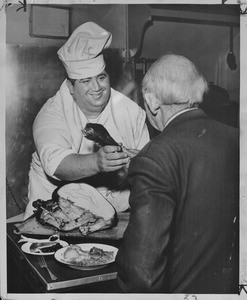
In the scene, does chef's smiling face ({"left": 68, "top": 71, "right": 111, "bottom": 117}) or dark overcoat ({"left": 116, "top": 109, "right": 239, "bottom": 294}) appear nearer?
dark overcoat ({"left": 116, "top": 109, "right": 239, "bottom": 294})

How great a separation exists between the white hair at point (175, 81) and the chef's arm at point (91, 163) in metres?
0.24

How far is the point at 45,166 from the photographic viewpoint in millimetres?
1363

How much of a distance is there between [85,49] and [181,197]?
0.60 meters

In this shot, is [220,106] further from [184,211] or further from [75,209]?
[75,209]

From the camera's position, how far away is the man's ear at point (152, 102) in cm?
133

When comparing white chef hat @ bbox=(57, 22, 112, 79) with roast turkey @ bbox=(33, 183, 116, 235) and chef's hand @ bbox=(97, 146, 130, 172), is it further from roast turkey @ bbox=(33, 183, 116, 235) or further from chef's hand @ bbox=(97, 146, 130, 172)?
roast turkey @ bbox=(33, 183, 116, 235)

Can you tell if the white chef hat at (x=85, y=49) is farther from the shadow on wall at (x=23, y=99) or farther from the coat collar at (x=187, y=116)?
the coat collar at (x=187, y=116)

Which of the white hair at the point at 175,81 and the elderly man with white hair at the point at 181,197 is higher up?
the white hair at the point at 175,81

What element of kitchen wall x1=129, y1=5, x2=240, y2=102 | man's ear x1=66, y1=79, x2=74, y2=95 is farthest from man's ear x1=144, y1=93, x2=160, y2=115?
man's ear x1=66, y1=79, x2=74, y2=95

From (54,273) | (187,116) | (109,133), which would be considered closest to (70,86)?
(109,133)

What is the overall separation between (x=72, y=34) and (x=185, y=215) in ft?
2.38

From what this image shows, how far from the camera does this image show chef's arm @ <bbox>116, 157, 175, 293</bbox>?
125 centimetres

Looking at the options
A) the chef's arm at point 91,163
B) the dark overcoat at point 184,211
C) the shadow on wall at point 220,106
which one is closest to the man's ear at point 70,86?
the chef's arm at point 91,163

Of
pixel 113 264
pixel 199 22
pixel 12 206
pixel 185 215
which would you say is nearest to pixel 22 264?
pixel 12 206
